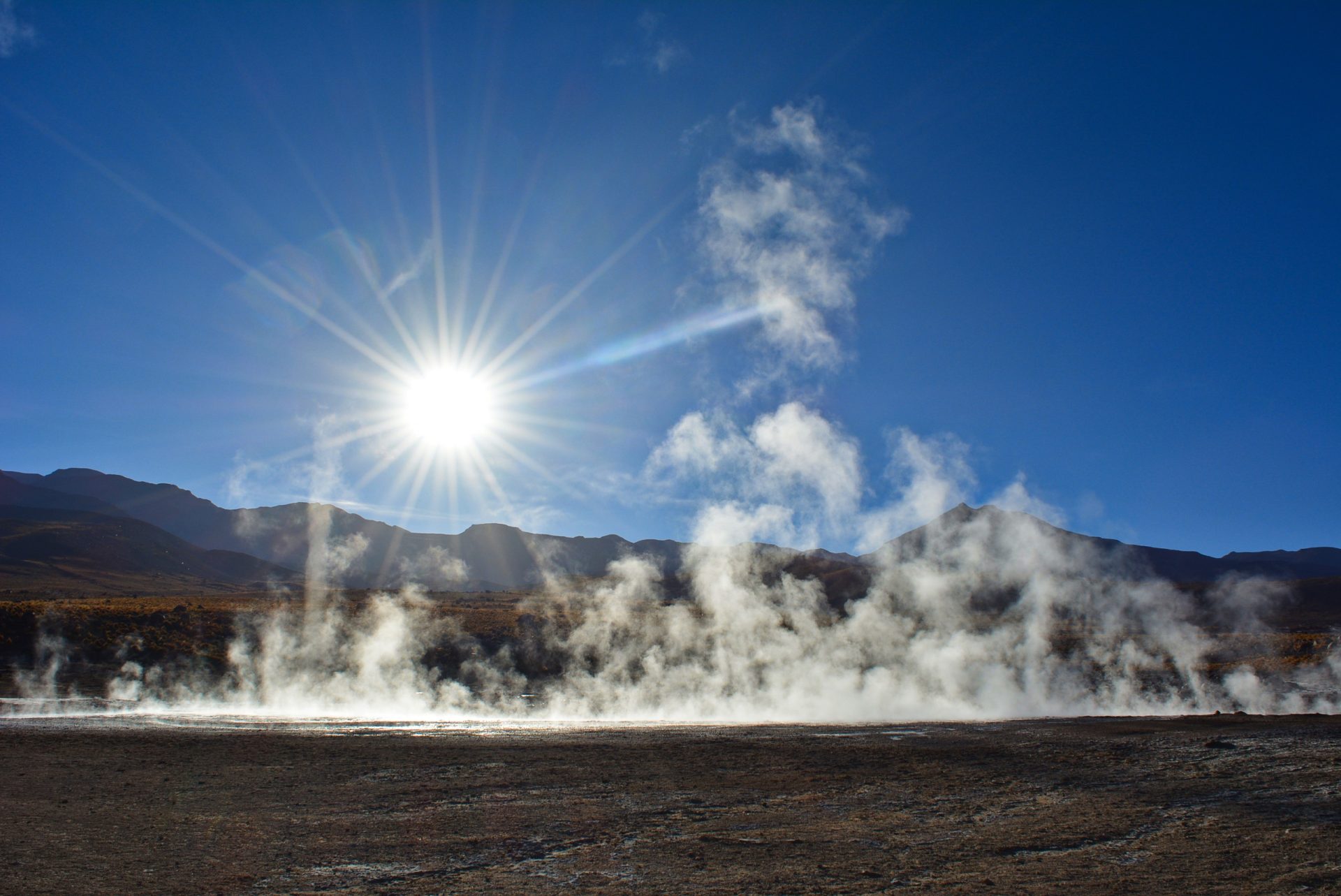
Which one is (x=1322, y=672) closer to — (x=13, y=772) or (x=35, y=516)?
(x=13, y=772)

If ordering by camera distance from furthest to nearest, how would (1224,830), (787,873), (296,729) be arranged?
(296,729)
(1224,830)
(787,873)

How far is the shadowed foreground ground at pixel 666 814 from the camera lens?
7895mm

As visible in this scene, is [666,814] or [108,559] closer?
[666,814]

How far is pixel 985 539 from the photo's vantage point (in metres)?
130

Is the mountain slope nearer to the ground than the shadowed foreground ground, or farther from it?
farther from it

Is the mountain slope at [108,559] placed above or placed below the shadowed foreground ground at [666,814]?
above

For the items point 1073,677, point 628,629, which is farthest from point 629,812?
point 628,629

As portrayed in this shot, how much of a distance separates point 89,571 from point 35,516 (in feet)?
260

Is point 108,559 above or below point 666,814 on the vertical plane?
above

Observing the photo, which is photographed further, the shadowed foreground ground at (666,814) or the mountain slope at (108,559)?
the mountain slope at (108,559)

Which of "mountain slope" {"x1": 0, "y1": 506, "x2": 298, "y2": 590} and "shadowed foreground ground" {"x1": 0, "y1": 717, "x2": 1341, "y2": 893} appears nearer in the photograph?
"shadowed foreground ground" {"x1": 0, "y1": 717, "x2": 1341, "y2": 893}

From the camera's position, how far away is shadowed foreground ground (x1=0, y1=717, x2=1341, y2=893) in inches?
311

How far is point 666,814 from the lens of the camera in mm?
10898

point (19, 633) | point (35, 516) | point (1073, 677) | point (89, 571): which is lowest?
point (1073, 677)
